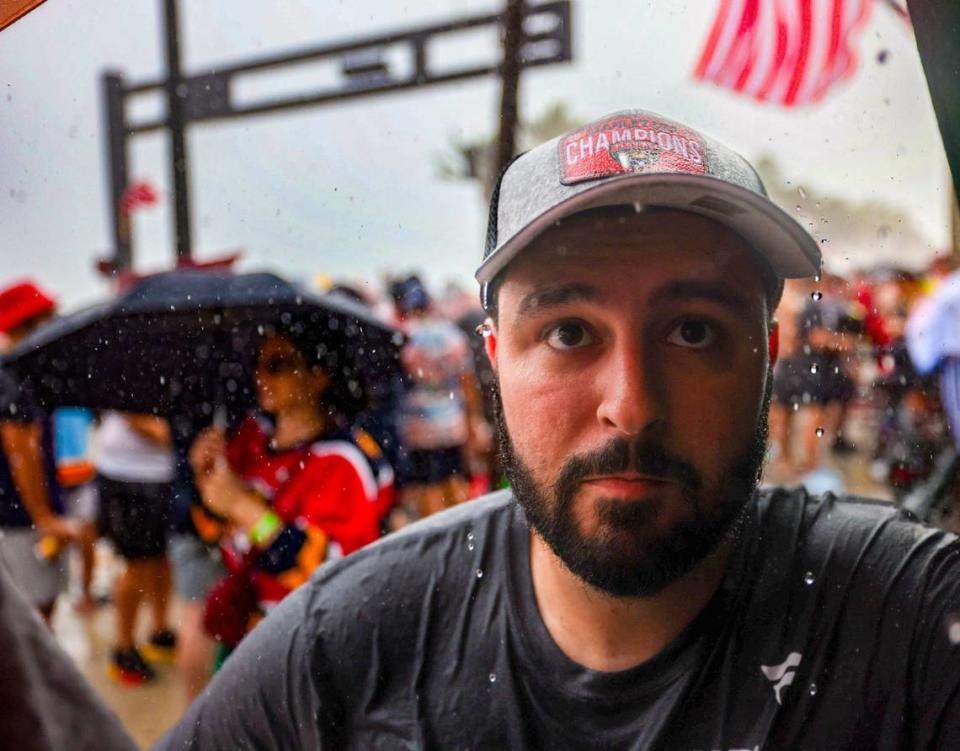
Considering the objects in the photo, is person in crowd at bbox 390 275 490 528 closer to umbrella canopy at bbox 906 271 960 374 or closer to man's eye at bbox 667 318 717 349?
man's eye at bbox 667 318 717 349

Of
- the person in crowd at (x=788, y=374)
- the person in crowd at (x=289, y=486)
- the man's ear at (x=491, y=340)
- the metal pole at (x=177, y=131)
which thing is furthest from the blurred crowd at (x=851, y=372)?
the metal pole at (x=177, y=131)

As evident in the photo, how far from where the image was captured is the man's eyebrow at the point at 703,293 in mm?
1094

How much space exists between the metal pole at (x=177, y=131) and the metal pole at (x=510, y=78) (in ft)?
2.25

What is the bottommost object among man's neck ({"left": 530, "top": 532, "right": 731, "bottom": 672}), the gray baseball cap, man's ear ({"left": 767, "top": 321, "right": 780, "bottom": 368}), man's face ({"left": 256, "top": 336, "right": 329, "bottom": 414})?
man's neck ({"left": 530, "top": 532, "right": 731, "bottom": 672})

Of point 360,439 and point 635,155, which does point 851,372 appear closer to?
point 635,155

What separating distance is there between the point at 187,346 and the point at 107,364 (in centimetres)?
45

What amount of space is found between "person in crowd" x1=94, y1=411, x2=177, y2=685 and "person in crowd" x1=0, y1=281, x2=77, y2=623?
7.9 inches

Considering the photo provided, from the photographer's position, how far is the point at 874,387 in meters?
2.32

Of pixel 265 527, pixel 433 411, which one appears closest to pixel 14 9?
pixel 265 527

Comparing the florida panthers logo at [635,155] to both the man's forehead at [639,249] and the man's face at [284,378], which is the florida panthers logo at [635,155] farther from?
the man's face at [284,378]

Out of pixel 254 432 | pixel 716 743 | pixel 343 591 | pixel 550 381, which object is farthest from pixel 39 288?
pixel 716 743

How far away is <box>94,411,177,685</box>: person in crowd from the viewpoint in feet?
10.5

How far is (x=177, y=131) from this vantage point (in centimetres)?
195

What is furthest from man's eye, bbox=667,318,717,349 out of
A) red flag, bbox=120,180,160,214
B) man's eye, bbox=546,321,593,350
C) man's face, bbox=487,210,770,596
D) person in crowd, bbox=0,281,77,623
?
person in crowd, bbox=0,281,77,623
